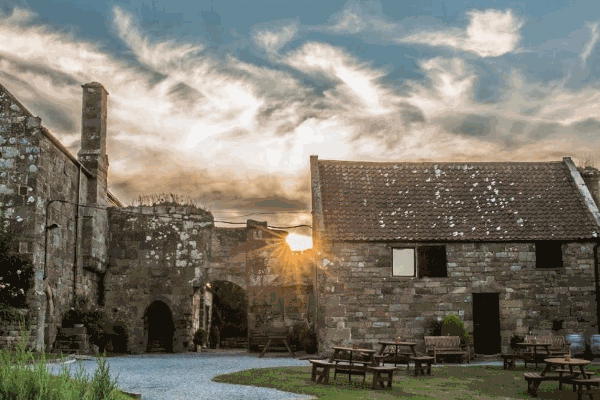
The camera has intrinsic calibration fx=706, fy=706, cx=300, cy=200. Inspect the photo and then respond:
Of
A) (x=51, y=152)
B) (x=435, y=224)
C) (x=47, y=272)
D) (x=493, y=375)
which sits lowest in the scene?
(x=493, y=375)

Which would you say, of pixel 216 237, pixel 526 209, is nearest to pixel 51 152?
pixel 216 237

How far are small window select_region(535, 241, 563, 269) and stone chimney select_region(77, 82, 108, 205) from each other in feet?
52.9

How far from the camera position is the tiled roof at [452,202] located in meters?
24.7

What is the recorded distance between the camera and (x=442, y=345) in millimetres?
22188

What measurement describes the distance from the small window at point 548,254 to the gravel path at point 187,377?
9.37 metres

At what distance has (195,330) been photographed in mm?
29797

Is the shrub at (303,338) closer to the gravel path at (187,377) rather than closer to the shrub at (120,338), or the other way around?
the gravel path at (187,377)

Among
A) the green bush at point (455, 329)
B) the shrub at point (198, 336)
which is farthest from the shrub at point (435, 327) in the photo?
the shrub at point (198, 336)

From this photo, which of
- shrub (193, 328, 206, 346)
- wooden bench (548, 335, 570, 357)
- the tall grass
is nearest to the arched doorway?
shrub (193, 328, 206, 346)

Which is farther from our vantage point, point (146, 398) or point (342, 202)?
point (342, 202)

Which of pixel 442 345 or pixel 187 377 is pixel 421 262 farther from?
pixel 187 377

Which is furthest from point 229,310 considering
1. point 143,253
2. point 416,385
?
point 416,385

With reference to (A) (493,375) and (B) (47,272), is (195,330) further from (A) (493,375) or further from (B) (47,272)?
(A) (493,375)

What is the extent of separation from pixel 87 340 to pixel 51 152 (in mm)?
6375
